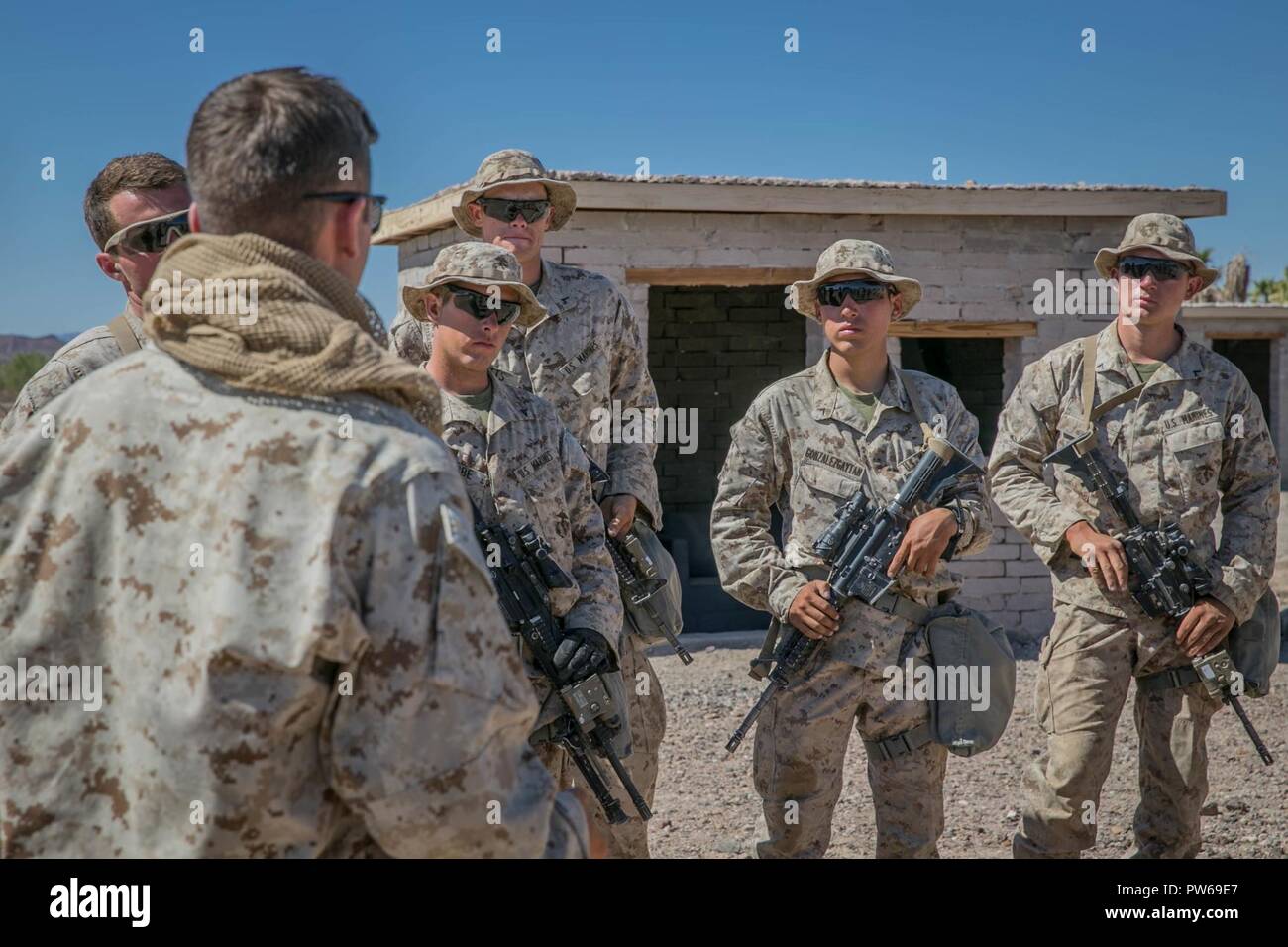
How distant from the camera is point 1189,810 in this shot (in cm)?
455

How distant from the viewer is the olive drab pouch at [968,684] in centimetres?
406

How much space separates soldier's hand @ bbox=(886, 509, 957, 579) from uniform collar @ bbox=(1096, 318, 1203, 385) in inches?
41.1

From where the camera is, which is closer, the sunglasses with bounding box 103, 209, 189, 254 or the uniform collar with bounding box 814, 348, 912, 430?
the sunglasses with bounding box 103, 209, 189, 254

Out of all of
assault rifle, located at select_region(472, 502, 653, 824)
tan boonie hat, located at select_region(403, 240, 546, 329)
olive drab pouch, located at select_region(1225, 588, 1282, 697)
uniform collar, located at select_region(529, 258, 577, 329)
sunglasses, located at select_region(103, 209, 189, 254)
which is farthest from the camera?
olive drab pouch, located at select_region(1225, 588, 1282, 697)

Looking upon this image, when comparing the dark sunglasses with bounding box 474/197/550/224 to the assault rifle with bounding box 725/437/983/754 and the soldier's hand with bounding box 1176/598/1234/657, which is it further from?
the soldier's hand with bounding box 1176/598/1234/657

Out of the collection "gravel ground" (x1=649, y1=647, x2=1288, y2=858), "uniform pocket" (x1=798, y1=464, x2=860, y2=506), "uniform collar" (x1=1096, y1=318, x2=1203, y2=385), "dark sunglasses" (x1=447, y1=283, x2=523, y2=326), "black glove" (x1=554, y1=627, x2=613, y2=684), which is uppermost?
"dark sunglasses" (x1=447, y1=283, x2=523, y2=326)

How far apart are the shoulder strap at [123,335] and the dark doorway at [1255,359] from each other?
21290 mm

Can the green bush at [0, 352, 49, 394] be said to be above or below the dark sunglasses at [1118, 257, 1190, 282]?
above

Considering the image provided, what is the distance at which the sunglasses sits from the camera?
3.18 metres

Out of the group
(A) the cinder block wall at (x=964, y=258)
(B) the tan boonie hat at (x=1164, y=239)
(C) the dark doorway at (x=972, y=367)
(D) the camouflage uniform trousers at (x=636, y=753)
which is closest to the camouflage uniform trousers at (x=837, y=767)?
(D) the camouflage uniform trousers at (x=636, y=753)

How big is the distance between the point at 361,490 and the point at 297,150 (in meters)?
0.46

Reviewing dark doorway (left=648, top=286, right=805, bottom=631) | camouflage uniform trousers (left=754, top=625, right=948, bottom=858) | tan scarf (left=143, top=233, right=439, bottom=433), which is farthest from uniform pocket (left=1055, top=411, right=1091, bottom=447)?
dark doorway (left=648, top=286, right=805, bottom=631)
